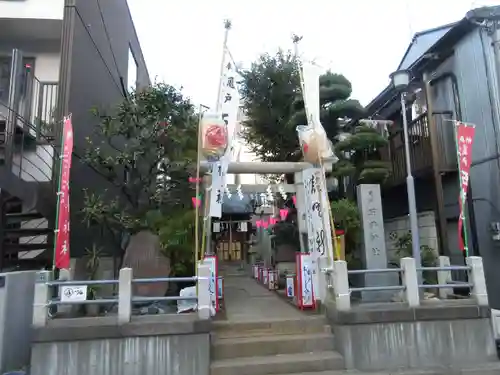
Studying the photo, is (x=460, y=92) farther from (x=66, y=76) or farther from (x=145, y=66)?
(x=145, y=66)

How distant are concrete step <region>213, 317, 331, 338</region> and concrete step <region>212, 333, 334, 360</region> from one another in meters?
0.21

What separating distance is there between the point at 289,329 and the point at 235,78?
19.4ft

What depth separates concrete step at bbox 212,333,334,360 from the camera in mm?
7672

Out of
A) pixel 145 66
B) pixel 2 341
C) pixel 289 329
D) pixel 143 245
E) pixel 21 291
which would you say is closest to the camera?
pixel 2 341

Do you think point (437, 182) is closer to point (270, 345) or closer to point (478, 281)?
point (478, 281)

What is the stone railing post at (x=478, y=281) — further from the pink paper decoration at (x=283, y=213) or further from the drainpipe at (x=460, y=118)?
the pink paper decoration at (x=283, y=213)

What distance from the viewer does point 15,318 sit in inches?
292

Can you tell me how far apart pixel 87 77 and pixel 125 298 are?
8.12 metres

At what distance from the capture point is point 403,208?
48.4 feet

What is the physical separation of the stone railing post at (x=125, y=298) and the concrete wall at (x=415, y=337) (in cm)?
405

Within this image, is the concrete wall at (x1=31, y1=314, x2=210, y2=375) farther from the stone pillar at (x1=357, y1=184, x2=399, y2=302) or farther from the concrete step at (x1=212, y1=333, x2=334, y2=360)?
the stone pillar at (x1=357, y1=184, x2=399, y2=302)

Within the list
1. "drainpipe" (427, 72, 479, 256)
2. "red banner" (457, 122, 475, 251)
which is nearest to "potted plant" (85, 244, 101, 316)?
"red banner" (457, 122, 475, 251)

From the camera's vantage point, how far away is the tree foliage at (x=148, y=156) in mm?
10555

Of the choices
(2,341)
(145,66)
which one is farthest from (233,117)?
(145,66)
